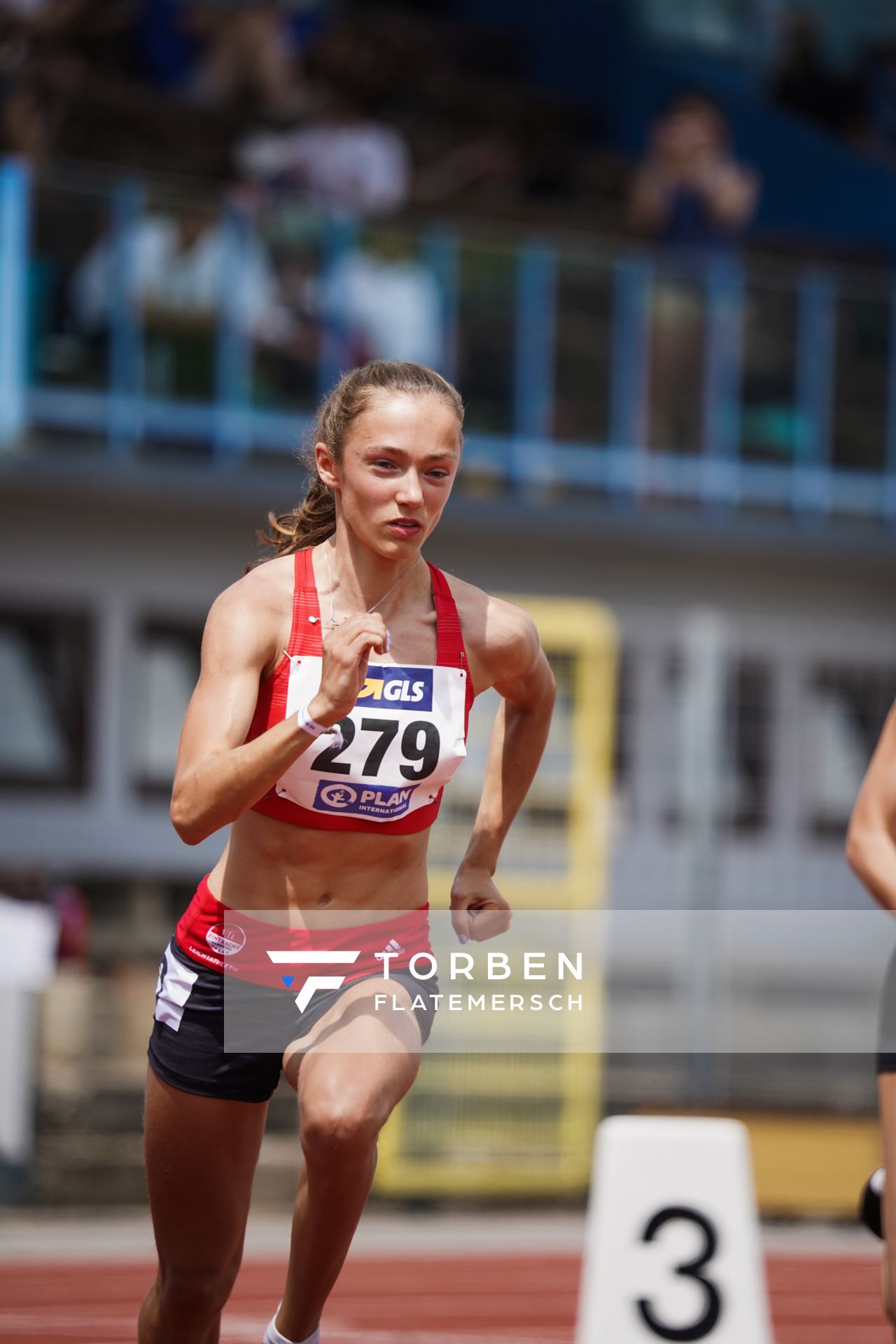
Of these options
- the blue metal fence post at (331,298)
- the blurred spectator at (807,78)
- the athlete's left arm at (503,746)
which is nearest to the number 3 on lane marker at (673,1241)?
the athlete's left arm at (503,746)

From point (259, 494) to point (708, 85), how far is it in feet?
24.8

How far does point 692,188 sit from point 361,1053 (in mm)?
10328

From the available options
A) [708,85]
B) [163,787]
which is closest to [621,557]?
[163,787]

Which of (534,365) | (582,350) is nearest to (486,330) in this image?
(534,365)

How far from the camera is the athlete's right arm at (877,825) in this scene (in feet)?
12.1

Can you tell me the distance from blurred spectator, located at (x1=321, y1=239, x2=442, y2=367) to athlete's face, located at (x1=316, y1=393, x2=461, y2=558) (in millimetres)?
7136

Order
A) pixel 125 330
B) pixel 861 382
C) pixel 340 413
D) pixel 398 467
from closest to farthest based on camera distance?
pixel 398 467 < pixel 340 413 < pixel 125 330 < pixel 861 382

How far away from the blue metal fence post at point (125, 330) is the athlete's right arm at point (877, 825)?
6.99 metres

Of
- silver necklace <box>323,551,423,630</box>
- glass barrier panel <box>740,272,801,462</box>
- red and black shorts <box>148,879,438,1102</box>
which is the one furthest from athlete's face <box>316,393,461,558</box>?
glass barrier panel <box>740,272,801,462</box>

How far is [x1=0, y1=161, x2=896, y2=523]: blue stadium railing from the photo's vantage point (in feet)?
32.8

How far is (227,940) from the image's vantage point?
357cm

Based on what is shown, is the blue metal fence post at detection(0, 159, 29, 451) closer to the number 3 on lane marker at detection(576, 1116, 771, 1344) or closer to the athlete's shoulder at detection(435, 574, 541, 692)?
the athlete's shoulder at detection(435, 574, 541, 692)

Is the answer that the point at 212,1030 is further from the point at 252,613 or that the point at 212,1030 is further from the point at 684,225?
the point at 684,225

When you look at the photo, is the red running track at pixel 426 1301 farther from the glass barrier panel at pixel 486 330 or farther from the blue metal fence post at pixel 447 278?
the blue metal fence post at pixel 447 278
